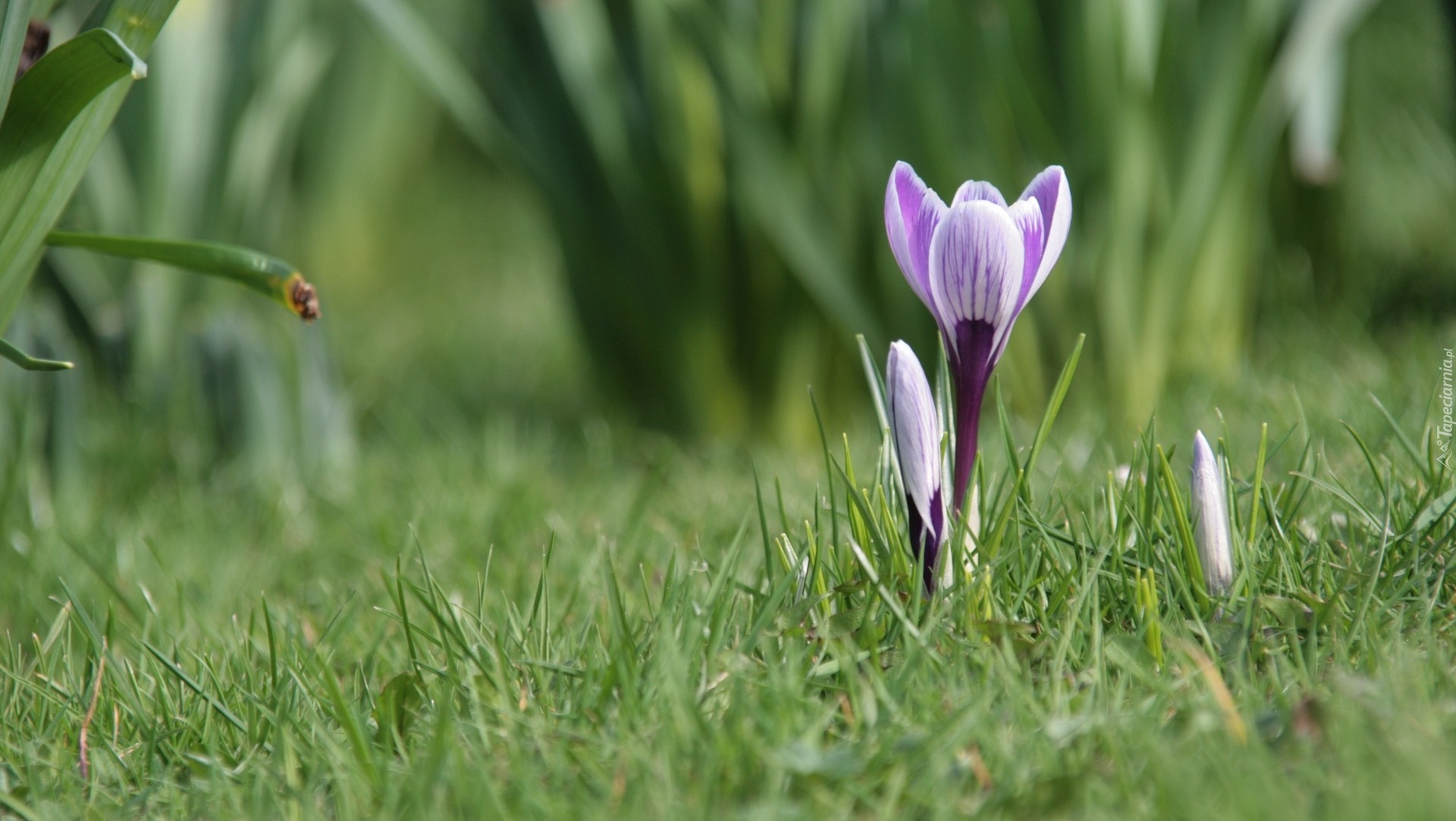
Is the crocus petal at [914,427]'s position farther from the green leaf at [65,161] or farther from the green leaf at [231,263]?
the green leaf at [65,161]

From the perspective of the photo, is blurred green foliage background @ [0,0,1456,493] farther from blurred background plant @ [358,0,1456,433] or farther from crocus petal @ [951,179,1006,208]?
crocus petal @ [951,179,1006,208]

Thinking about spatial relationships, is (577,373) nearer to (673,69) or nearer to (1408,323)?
(673,69)

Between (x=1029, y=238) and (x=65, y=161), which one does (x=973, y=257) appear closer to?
(x=1029, y=238)

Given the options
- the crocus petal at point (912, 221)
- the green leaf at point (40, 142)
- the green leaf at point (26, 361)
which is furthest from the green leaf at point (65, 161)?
the crocus petal at point (912, 221)

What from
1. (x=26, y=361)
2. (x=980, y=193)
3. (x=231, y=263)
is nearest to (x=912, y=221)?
(x=980, y=193)

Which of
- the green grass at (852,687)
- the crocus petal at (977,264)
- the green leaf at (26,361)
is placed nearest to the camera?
the green grass at (852,687)

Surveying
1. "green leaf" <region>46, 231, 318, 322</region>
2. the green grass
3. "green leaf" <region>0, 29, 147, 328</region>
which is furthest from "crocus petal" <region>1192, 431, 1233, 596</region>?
"green leaf" <region>0, 29, 147, 328</region>
